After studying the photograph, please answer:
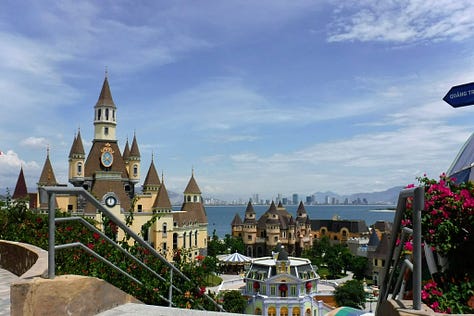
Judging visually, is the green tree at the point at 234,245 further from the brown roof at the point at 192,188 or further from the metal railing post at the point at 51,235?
the metal railing post at the point at 51,235

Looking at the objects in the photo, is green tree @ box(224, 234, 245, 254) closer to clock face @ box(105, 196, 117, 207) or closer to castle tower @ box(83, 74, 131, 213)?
castle tower @ box(83, 74, 131, 213)

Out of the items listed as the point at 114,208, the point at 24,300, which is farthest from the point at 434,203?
the point at 114,208

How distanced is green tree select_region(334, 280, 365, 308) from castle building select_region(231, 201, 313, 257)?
3226cm

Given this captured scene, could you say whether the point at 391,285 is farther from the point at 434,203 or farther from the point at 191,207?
the point at 191,207

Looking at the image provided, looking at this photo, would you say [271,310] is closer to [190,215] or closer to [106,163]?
[190,215]

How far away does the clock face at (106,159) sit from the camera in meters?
44.8

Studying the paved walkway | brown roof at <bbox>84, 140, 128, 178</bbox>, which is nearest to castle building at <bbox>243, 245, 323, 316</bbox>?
brown roof at <bbox>84, 140, 128, 178</bbox>

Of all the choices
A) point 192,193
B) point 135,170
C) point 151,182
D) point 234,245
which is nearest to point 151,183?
point 151,182

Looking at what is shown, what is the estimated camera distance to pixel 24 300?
3.24 meters

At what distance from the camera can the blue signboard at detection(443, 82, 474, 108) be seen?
4312mm

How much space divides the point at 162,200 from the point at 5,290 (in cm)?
3987

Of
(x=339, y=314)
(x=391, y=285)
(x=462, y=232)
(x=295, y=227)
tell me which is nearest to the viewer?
(x=462, y=232)

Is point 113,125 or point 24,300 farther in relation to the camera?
point 113,125

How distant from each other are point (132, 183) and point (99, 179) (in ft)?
18.8
